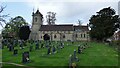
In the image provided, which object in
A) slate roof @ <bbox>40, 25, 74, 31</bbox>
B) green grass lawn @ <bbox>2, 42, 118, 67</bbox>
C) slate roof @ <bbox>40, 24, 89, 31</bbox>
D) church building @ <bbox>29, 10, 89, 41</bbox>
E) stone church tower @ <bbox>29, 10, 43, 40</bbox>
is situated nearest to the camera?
green grass lawn @ <bbox>2, 42, 118, 67</bbox>

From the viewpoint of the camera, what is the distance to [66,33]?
4370 inches

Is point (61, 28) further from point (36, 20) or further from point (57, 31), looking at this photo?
point (36, 20)

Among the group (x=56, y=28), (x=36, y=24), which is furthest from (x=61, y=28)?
(x=36, y=24)

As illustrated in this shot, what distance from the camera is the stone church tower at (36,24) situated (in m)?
105

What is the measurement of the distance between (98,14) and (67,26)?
29720 millimetres

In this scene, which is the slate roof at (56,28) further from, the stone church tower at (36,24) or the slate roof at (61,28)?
the stone church tower at (36,24)

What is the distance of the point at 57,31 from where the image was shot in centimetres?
11181

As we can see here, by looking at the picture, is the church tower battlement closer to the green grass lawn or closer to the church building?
the church building

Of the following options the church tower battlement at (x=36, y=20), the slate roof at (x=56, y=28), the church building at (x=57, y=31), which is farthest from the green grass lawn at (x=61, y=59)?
the slate roof at (x=56, y=28)

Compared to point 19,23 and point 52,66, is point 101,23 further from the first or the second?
point 52,66

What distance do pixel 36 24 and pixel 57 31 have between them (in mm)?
11363

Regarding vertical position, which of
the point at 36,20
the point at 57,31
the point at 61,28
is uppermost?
the point at 36,20

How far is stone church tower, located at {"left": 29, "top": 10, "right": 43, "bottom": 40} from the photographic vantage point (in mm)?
105125

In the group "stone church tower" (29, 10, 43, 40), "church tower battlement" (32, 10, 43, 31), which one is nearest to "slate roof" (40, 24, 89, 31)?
"stone church tower" (29, 10, 43, 40)
